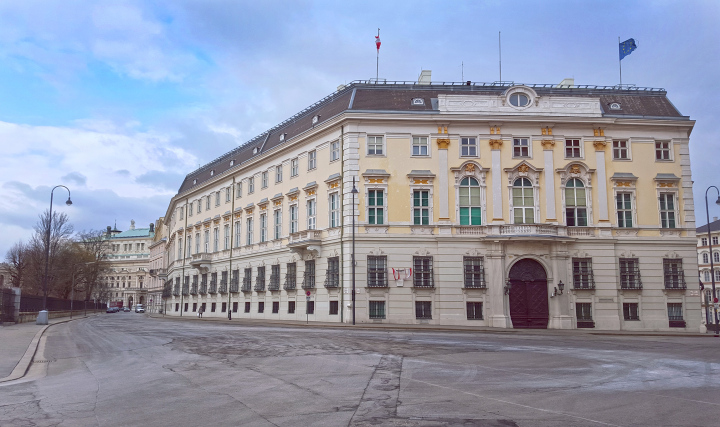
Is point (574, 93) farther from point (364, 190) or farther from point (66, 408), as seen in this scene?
point (66, 408)

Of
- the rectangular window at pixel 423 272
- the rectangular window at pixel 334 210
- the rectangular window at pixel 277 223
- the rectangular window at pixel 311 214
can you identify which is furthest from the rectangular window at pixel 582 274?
the rectangular window at pixel 277 223

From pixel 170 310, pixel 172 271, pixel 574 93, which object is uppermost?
pixel 574 93

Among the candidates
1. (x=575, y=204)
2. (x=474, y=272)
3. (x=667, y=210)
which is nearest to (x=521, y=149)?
(x=575, y=204)

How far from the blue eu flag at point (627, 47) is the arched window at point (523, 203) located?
46.4 feet

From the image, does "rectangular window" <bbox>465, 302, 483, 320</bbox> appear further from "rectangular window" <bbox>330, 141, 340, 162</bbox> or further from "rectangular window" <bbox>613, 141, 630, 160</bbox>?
"rectangular window" <bbox>613, 141, 630, 160</bbox>

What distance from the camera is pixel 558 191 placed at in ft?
135

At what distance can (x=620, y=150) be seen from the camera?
139ft

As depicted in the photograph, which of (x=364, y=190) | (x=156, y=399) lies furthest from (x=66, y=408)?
(x=364, y=190)

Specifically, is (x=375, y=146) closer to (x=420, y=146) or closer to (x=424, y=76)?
(x=420, y=146)

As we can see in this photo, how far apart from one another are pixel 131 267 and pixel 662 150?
15889cm

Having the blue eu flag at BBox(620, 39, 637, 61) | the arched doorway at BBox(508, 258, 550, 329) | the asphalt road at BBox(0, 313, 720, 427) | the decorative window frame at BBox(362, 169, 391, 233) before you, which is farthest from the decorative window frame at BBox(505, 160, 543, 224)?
the asphalt road at BBox(0, 313, 720, 427)

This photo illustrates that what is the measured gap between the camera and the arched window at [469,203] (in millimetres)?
40781

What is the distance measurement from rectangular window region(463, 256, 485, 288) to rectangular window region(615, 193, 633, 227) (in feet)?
35.4

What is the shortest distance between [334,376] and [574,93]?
3708cm
